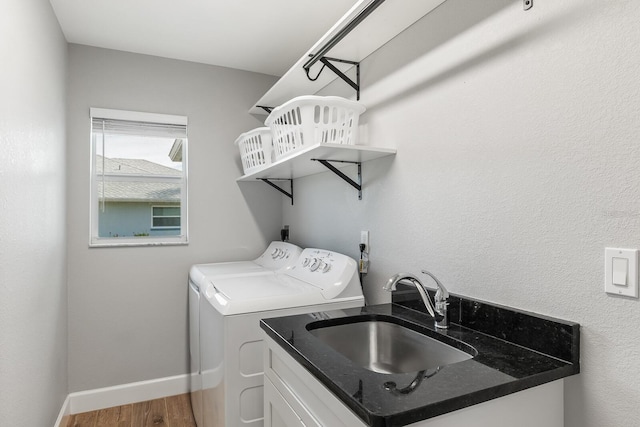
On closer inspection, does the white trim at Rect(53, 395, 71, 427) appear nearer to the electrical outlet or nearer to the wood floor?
the wood floor

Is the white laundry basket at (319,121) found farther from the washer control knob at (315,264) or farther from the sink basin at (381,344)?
the sink basin at (381,344)

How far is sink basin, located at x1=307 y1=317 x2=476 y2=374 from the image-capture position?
132cm

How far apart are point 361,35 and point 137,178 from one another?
6.24 ft

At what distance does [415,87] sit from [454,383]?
1.20m

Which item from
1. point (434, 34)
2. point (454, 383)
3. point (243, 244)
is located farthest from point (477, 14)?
point (243, 244)

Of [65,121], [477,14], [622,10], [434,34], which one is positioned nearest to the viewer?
[622,10]

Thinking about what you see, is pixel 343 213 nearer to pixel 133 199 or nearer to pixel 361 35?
pixel 361 35

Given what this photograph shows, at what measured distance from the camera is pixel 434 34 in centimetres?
153

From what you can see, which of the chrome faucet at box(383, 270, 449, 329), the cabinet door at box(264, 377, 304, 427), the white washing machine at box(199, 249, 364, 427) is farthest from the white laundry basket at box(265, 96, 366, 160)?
the cabinet door at box(264, 377, 304, 427)

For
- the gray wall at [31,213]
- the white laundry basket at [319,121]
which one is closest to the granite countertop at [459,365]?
the white laundry basket at [319,121]

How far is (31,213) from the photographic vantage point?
1651 mm

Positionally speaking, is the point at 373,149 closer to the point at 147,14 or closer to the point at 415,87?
the point at 415,87

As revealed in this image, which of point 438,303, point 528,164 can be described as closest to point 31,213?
point 438,303

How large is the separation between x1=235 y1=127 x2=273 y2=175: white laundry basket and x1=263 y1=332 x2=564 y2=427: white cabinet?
139cm
